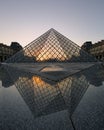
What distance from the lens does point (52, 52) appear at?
27062 mm

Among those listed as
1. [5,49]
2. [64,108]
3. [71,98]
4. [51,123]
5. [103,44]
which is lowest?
[103,44]

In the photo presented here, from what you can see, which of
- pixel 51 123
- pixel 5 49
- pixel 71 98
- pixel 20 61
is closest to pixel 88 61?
pixel 20 61

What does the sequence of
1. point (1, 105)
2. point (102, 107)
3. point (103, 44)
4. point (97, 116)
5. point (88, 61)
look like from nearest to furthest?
point (97, 116), point (102, 107), point (1, 105), point (88, 61), point (103, 44)

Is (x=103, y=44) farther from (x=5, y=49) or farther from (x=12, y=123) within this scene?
(x=12, y=123)

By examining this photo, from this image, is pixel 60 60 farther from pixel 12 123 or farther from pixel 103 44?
pixel 103 44

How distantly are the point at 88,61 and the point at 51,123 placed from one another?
2347 centimetres

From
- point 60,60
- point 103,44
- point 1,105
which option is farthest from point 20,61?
point 103,44

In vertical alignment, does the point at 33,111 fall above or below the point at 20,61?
above

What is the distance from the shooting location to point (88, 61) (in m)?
25.9

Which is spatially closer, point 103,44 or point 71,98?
point 71,98

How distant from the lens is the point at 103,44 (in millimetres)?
72500

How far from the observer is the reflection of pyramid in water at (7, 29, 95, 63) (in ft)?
85.5

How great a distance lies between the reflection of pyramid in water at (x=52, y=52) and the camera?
26.1 metres

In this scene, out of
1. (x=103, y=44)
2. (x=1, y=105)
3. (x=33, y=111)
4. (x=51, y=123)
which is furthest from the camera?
(x=103, y=44)
